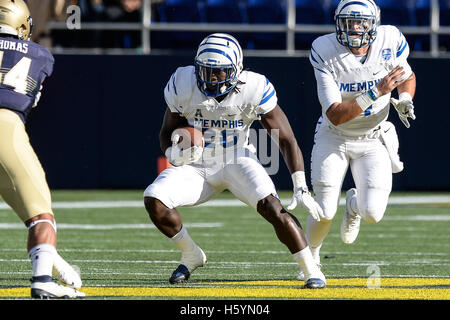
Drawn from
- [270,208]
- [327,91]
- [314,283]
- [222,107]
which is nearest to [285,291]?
[314,283]

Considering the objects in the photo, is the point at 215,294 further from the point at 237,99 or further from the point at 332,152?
the point at 332,152

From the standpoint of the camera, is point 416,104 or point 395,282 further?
point 416,104

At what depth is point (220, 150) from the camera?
6.23m

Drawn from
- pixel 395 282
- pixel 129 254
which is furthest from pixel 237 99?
pixel 129 254

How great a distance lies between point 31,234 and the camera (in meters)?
5.05

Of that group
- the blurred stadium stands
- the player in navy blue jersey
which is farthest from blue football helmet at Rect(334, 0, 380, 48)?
the blurred stadium stands

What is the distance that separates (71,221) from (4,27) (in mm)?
5483

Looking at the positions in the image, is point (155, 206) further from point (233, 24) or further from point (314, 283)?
point (233, 24)

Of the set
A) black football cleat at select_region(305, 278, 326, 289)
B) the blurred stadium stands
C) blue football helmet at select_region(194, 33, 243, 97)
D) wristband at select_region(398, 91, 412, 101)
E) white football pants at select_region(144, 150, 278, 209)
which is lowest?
black football cleat at select_region(305, 278, 326, 289)

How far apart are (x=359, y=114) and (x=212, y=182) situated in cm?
104

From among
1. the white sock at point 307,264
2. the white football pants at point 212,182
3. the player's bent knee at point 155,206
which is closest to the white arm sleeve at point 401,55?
the white football pants at point 212,182

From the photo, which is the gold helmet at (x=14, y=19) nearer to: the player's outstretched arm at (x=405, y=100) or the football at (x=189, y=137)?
the football at (x=189, y=137)

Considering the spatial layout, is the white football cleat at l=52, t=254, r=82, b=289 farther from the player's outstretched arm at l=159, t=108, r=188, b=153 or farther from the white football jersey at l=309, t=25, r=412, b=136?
the white football jersey at l=309, t=25, r=412, b=136

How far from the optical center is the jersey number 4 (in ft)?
17.0
